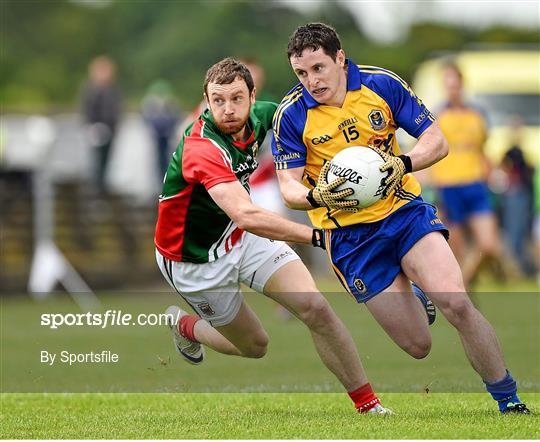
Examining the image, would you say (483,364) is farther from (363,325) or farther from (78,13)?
(78,13)

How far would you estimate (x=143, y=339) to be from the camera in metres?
11.9

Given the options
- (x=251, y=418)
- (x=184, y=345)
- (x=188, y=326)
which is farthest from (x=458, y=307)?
(x=184, y=345)

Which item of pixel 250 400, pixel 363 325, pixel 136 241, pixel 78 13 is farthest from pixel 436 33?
pixel 250 400

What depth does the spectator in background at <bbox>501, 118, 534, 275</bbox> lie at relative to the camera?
66.7 ft

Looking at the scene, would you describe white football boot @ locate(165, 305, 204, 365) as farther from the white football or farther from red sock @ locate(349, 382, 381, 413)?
the white football

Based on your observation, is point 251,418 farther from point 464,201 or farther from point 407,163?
point 464,201

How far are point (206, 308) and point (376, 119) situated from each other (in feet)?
5.37

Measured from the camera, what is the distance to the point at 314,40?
726cm

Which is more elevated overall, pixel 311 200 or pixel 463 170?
pixel 311 200

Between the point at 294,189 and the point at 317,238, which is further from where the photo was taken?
the point at 294,189

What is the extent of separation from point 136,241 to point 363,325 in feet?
23.8

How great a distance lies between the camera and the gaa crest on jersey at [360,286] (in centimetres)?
749

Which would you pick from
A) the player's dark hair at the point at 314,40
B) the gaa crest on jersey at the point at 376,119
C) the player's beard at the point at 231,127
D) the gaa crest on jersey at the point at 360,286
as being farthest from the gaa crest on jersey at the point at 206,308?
the player's dark hair at the point at 314,40

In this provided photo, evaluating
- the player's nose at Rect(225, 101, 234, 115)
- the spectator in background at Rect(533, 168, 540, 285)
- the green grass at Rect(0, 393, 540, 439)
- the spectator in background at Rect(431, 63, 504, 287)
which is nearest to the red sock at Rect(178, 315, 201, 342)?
the green grass at Rect(0, 393, 540, 439)
